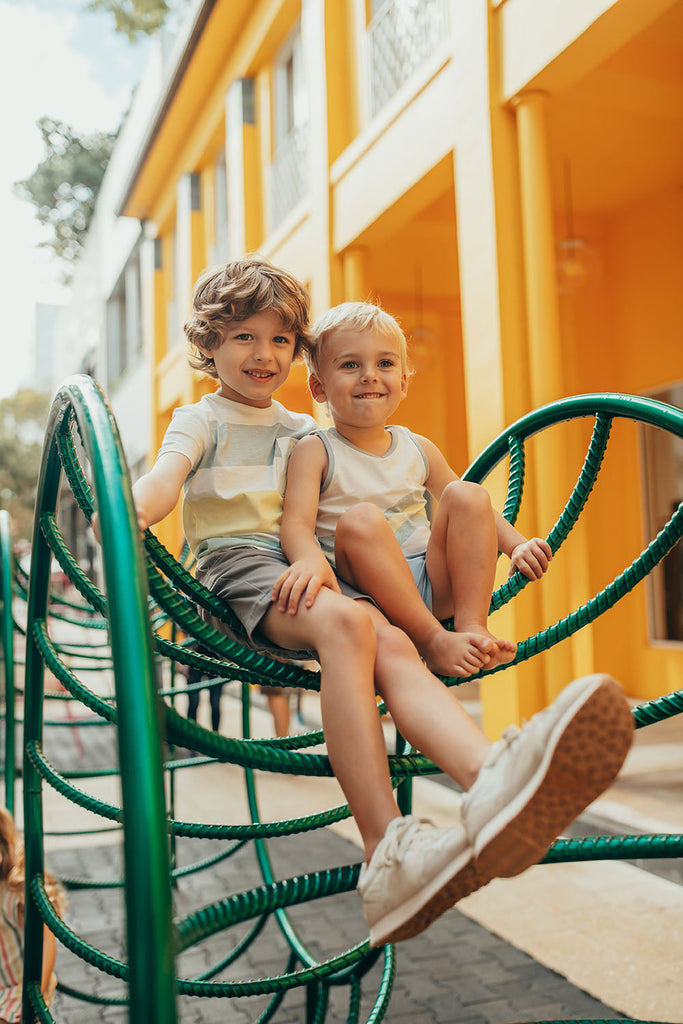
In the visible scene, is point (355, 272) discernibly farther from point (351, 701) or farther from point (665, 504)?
point (351, 701)

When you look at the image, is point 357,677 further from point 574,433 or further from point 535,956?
point 574,433

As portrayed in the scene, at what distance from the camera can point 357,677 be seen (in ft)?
4.85

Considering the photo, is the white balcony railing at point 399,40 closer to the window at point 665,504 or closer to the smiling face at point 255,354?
the window at point 665,504

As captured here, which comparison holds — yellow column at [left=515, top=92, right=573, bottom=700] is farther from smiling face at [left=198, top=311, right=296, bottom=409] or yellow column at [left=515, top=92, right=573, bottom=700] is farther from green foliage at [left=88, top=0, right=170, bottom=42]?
green foliage at [left=88, top=0, right=170, bottom=42]

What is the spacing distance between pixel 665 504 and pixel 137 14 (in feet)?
66.2

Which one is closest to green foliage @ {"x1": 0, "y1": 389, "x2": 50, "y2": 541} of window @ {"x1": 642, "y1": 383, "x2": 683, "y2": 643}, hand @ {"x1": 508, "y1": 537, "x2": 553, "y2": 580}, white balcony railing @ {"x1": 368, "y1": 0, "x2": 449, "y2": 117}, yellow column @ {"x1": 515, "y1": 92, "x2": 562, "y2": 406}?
A: white balcony railing @ {"x1": 368, "y1": 0, "x2": 449, "y2": 117}

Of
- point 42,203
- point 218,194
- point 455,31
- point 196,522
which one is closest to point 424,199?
point 455,31

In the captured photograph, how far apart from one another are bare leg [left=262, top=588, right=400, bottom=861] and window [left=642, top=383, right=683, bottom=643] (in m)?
5.66

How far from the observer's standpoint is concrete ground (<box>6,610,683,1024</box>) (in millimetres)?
2949

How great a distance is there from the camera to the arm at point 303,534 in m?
1.62

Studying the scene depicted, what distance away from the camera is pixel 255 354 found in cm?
197

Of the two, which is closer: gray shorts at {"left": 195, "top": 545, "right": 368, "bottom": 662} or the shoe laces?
the shoe laces

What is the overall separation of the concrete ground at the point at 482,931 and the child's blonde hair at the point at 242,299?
2004 millimetres

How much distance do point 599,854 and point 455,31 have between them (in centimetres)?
530
